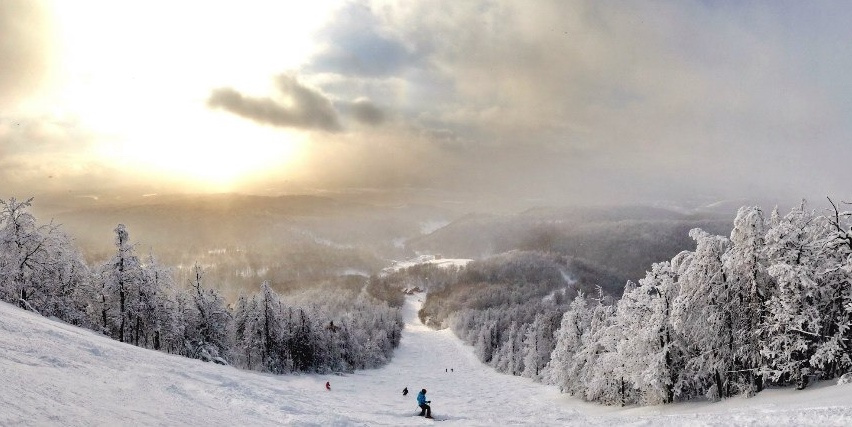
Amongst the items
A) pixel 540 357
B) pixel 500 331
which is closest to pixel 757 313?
pixel 540 357

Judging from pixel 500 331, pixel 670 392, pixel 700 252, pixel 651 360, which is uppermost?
pixel 700 252

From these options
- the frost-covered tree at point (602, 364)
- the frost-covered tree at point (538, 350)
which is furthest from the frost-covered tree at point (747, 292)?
the frost-covered tree at point (538, 350)

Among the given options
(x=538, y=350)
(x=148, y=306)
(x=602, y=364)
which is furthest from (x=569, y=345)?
(x=148, y=306)

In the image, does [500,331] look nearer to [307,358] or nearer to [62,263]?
[307,358]

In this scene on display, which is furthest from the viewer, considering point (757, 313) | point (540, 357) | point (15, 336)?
point (540, 357)

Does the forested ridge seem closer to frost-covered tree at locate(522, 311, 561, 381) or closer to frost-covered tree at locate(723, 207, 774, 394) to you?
frost-covered tree at locate(723, 207, 774, 394)

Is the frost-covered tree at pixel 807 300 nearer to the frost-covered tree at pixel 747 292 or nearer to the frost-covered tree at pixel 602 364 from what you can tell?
the frost-covered tree at pixel 747 292

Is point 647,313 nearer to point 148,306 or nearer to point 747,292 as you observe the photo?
point 747,292
